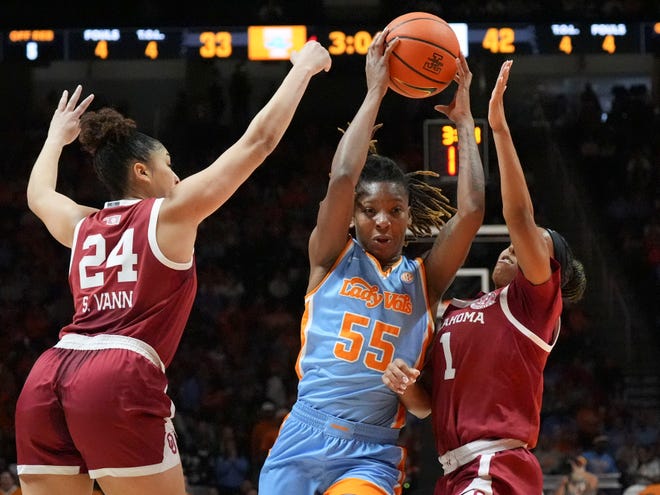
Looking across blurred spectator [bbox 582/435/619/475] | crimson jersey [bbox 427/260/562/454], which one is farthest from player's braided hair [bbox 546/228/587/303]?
blurred spectator [bbox 582/435/619/475]

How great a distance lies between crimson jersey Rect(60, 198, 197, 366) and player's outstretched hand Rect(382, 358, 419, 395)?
0.72 metres

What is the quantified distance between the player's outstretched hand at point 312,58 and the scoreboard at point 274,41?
484 centimetres

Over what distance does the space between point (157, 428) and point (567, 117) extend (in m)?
10.9

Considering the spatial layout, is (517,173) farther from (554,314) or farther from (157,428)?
(157,428)

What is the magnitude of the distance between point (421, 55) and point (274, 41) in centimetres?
490

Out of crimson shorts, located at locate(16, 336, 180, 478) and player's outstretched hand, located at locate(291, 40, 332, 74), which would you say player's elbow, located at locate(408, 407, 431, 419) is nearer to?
crimson shorts, located at locate(16, 336, 180, 478)

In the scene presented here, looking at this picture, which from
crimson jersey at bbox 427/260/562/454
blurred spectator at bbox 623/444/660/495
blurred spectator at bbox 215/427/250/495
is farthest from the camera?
blurred spectator at bbox 215/427/250/495

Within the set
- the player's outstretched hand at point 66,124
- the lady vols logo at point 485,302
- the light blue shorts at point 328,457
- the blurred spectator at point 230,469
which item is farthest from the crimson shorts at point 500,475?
the blurred spectator at point 230,469

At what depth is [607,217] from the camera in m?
12.7

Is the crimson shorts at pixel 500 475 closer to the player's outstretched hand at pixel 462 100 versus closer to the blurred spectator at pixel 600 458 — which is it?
the player's outstretched hand at pixel 462 100

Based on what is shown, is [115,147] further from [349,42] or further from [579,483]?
[579,483]

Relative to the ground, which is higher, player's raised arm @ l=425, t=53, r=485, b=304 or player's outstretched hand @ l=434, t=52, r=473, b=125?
player's outstretched hand @ l=434, t=52, r=473, b=125

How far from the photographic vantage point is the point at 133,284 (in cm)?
332

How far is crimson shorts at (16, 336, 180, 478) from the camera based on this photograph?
3.17 metres
